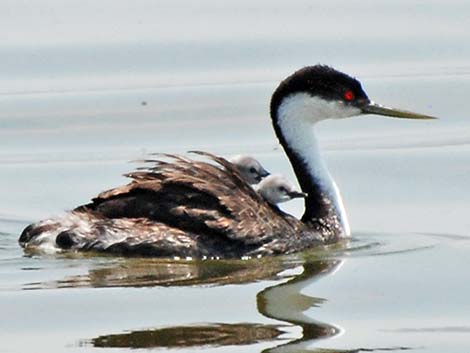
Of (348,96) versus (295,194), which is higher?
(348,96)

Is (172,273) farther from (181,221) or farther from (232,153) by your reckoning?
(232,153)

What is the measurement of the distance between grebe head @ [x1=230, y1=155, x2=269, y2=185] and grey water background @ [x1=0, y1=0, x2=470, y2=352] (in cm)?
87

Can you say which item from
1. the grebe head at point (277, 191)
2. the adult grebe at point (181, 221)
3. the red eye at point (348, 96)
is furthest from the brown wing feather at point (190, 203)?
the red eye at point (348, 96)

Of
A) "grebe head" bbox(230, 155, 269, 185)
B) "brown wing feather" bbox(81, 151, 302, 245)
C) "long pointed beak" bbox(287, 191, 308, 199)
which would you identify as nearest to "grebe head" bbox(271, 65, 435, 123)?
"grebe head" bbox(230, 155, 269, 185)

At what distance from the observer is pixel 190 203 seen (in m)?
13.1

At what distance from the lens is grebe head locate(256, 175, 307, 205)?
44.8ft

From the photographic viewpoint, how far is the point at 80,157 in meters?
16.3

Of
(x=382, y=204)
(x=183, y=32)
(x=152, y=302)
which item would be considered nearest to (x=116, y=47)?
(x=183, y=32)

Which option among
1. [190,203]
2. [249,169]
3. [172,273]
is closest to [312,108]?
[249,169]

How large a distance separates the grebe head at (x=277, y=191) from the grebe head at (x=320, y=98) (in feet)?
2.09

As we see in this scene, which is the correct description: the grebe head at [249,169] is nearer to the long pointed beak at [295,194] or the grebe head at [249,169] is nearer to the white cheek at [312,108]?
the white cheek at [312,108]

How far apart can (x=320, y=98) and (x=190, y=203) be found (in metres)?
1.61

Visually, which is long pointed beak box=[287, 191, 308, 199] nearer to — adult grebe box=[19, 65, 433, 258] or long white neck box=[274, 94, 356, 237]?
adult grebe box=[19, 65, 433, 258]

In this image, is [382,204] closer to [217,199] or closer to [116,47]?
[217,199]
